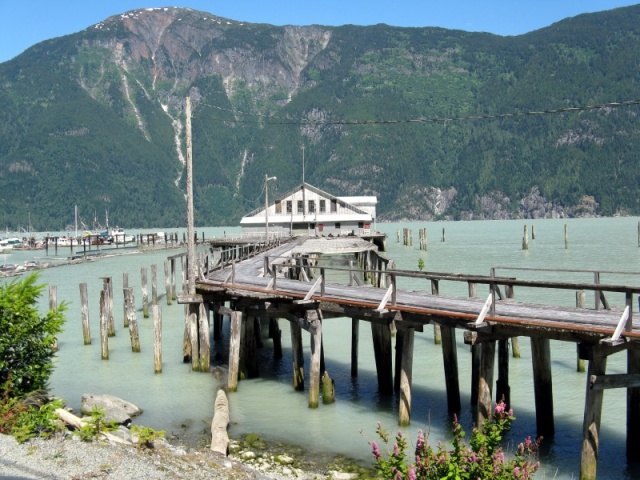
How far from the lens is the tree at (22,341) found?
52.2 ft

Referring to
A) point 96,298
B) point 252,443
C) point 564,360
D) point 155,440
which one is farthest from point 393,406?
point 96,298

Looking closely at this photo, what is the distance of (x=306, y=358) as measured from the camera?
28406 millimetres

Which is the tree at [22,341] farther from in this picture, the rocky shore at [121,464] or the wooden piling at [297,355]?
the wooden piling at [297,355]

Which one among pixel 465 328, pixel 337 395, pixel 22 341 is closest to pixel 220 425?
pixel 337 395

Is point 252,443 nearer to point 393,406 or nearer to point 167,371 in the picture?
point 393,406

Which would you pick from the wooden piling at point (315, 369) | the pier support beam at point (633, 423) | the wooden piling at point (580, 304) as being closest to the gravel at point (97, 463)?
the wooden piling at point (315, 369)

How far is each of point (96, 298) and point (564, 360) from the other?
36.2m

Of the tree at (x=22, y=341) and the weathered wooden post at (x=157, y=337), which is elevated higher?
the tree at (x=22, y=341)

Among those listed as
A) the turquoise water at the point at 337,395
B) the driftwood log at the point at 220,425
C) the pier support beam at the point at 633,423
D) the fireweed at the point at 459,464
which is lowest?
the turquoise water at the point at 337,395

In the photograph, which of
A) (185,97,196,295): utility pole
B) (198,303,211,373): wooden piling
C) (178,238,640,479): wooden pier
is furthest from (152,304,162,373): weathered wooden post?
(198,303,211,373): wooden piling

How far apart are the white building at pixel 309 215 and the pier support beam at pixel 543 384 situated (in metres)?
79.2

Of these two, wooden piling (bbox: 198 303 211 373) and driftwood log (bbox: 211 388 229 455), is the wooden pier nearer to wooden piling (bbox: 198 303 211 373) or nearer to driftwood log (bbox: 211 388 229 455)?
wooden piling (bbox: 198 303 211 373)

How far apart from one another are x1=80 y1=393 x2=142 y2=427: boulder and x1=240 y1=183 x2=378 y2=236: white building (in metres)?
76.0

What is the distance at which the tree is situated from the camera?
52.2 feet
